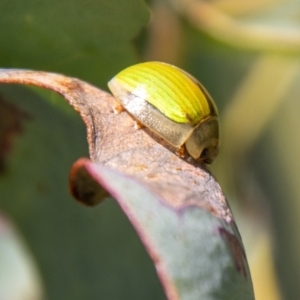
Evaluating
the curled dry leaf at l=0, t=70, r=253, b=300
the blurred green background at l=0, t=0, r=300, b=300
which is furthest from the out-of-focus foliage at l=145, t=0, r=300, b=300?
the curled dry leaf at l=0, t=70, r=253, b=300

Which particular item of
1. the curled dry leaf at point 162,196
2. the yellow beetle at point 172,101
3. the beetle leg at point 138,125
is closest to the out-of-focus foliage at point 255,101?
the yellow beetle at point 172,101

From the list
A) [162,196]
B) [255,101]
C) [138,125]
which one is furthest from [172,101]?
[255,101]

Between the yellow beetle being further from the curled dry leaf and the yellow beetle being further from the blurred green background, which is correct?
the curled dry leaf

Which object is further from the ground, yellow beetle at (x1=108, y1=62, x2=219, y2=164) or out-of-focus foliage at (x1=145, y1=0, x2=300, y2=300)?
yellow beetle at (x1=108, y1=62, x2=219, y2=164)

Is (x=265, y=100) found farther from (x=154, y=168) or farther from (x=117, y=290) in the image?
(x=154, y=168)

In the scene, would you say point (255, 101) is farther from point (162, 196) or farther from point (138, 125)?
point (162, 196)

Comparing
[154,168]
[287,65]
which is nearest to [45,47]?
[154,168]

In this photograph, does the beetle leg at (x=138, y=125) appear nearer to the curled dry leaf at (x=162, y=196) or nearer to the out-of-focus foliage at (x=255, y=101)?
the curled dry leaf at (x=162, y=196)
